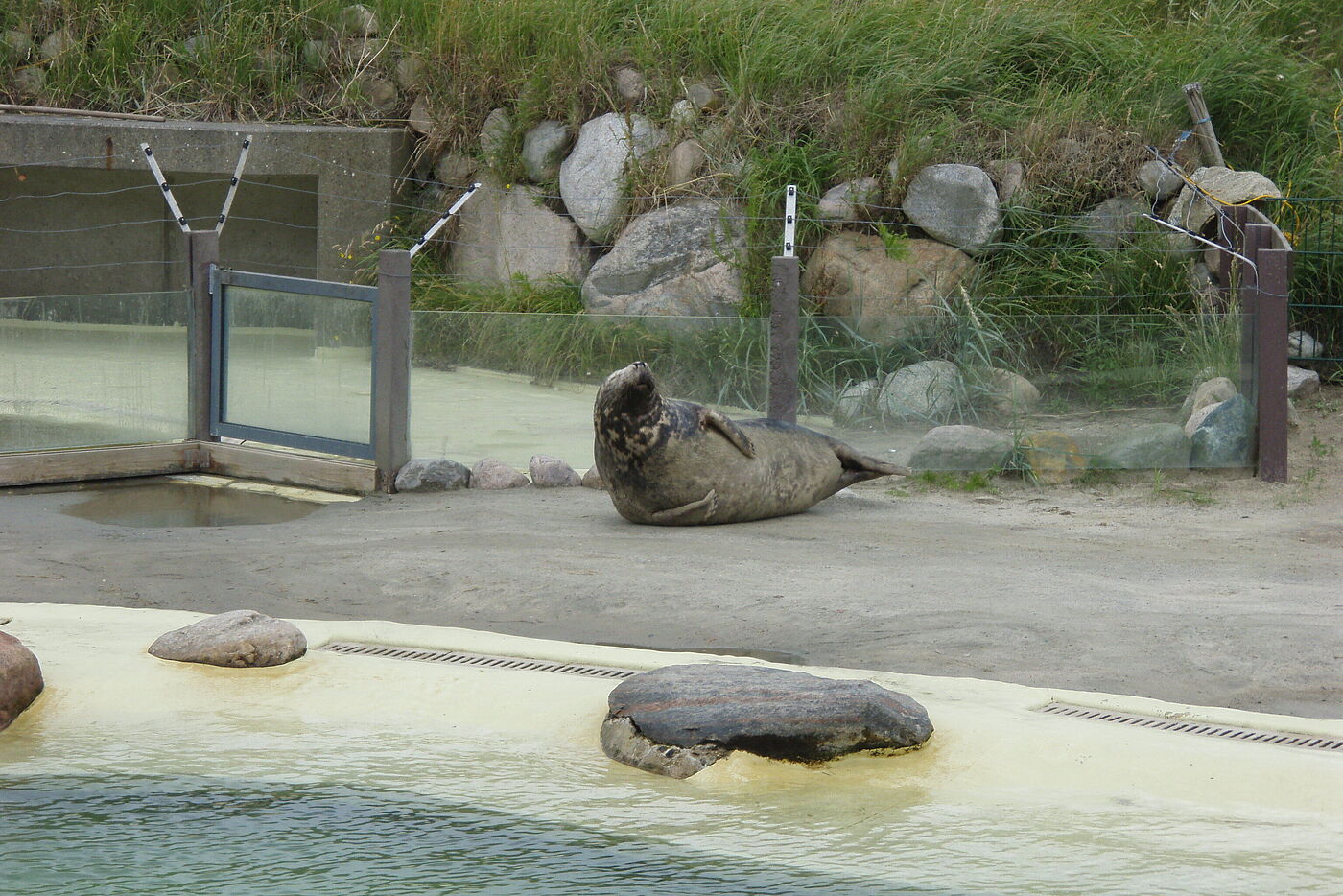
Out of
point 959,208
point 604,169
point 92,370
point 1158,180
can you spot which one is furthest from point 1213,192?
point 92,370

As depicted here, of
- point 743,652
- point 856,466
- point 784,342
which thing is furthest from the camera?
point 784,342

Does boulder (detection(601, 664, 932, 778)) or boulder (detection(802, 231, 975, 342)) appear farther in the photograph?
boulder (detection(802, 231, 975, 342))

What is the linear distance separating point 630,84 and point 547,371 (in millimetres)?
5152

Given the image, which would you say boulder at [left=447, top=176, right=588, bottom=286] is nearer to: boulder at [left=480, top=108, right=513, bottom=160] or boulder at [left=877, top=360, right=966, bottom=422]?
boulder at [left=480, top=108, right=513, bottom=160]

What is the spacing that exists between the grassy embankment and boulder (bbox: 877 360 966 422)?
0.51 ft

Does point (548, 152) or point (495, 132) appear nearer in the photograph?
point (548, 152)

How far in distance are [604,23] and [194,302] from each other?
5832 mm

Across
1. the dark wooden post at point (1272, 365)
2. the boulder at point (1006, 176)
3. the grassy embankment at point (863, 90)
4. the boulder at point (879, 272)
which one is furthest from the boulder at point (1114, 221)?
the dark wooden post at point (1272, 365)

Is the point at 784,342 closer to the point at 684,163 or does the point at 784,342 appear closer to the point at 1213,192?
the point at 684,163

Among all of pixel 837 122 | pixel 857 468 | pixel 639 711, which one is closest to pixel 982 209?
pixel 837 122

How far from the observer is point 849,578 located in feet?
20.5

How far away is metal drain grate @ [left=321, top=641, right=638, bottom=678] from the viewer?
15.8 ft

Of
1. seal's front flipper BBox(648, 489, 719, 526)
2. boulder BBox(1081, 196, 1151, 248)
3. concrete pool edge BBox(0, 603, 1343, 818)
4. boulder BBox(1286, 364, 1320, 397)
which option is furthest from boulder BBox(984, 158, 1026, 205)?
concrete pool edge BBox(0, 603, 1343, 818)

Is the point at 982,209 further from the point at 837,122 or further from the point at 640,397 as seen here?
the point at 640,397
